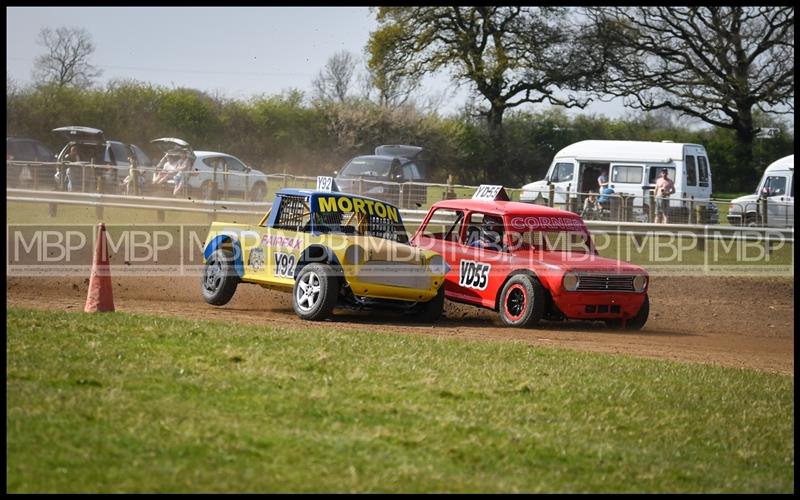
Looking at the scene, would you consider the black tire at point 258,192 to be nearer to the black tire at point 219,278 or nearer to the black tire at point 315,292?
the black tire at point 219,278

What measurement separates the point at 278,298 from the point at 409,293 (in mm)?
3435

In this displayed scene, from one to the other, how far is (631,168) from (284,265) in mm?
17353

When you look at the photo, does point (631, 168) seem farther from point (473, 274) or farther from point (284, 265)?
point (284, 265)

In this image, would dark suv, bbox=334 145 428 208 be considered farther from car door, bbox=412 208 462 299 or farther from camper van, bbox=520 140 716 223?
car door, bbox=412 208 462 299

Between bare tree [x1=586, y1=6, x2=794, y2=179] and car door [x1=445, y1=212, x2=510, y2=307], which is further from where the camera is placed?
bare tree [x1=586, y1=6, x2=794, y2=179]

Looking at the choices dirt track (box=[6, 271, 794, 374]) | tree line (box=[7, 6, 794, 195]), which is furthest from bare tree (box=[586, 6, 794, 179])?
dirt track (box=[6, 271, 794, 374])

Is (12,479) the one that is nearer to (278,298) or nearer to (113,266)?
(278,298)

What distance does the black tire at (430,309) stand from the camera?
13.5 meters

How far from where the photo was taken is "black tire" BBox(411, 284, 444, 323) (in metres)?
13.5

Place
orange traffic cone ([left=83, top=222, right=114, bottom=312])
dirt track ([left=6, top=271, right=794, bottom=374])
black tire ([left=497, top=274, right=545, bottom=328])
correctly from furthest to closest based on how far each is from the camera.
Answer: black tire ([left=497, top=274, right=545, bottom=328]) < dirt track ([left=6, top=271, right=794, bottom=374]) < orange traffic cone ([left=83, top=222, right=114, bottom=312])

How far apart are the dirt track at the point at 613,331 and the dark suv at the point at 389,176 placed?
22.1 ft

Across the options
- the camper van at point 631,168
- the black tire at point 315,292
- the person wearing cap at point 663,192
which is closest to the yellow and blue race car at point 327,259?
the black tire at point 315,292

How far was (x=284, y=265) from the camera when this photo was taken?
13.1 meters

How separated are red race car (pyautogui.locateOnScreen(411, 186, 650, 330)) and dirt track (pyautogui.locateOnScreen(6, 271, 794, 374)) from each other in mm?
292
